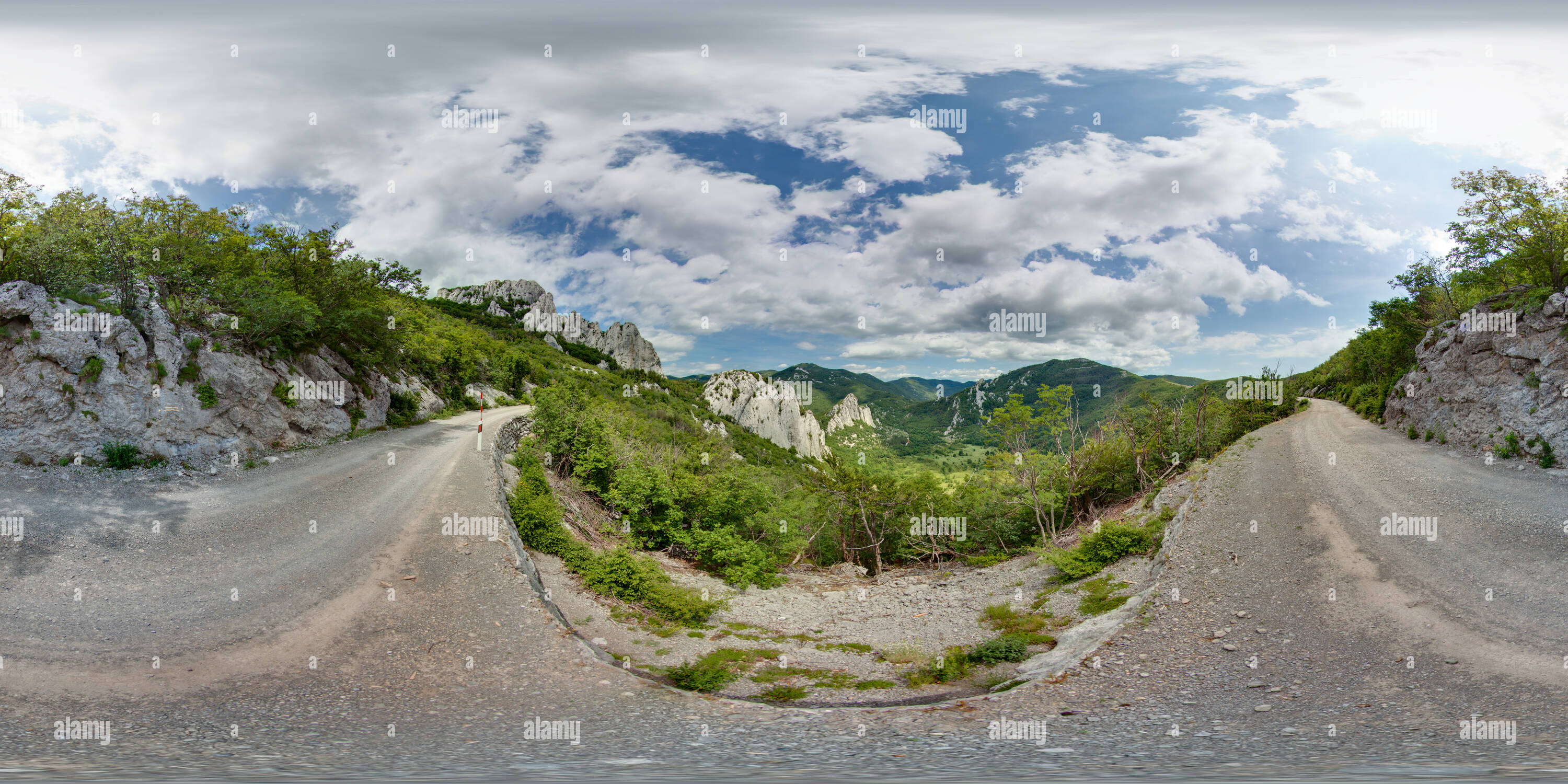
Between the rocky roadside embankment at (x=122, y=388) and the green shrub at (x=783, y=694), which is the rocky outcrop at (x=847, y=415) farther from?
the green shrub at (x=783, y=694)

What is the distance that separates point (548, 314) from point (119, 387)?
98.8m

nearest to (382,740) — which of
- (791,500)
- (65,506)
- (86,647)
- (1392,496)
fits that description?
(86,647)

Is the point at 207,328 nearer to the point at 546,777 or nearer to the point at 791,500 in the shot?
the point at 791,500

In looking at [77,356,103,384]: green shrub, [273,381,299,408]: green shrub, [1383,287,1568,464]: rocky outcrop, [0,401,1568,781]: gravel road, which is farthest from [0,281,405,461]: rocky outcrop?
[1383,287,1568,464]: rocky outcrop

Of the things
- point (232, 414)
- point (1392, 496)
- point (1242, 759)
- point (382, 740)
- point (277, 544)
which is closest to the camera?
point (1242, 759)

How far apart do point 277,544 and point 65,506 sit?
15.2ft

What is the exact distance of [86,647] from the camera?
332 inches

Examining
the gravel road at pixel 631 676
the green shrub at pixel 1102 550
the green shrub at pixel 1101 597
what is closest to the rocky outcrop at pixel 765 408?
the green shrub at pixel 1102 550

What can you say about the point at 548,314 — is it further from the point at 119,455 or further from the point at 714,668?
the point at 714,668

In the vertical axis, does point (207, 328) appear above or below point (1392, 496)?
above

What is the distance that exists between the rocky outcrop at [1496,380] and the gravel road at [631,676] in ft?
9.21

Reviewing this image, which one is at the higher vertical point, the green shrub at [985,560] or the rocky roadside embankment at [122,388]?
the rocky roadside embankment at [122,388]

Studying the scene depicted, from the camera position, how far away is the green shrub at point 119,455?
14.5 meters

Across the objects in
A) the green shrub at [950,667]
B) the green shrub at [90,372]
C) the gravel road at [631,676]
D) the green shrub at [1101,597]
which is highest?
the green shrub at [90,372]
